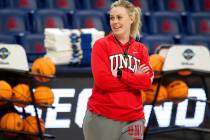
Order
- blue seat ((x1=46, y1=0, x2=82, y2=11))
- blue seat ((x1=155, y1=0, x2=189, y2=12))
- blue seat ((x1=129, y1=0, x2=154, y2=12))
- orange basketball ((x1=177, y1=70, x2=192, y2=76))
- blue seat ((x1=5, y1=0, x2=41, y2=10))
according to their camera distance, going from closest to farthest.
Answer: orange basketball ((x1=177, y1=70, x2=192, y2=76))
blue seat ((x1=5, y1=0, x2=41, y2=10))
blue seat ((x1=46, y1=0, x2=82, y2=11))
blue seat ((x1=129, y1=0, x2=154, y2=12))
blue seat ((x1=155, y1=0, x2=189, y2=12))

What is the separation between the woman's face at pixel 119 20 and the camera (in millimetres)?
3721

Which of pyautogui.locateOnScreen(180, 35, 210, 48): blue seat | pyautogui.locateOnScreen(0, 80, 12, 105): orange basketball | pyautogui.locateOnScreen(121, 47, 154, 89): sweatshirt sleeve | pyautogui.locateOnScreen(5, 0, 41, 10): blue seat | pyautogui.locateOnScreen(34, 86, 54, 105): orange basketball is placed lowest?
pyautogui.locateOnScreen(180, 35, 210, 48): blue seat

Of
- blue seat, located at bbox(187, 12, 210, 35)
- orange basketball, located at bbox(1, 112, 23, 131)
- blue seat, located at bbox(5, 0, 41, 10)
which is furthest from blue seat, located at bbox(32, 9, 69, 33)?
orange basketball, located at bbox(1, 112, 23, 131)

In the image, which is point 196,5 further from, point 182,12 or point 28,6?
point 28,6

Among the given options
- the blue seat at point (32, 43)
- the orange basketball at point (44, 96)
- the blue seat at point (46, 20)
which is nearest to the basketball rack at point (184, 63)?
the orange basketball at point (44, 96)

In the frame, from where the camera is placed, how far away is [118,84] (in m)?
3.71

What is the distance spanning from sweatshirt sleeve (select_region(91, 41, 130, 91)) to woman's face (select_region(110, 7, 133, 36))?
128 millimetres

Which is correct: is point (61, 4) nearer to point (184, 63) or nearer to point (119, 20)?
point (184, 63)

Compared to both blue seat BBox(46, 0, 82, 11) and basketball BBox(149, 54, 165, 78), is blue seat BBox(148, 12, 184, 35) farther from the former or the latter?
basketball BBox(149, 54, 165, 78)

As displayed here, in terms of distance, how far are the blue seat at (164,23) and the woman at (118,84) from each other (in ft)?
15.2

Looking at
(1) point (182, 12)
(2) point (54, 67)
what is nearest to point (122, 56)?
(2) point (54, 67)

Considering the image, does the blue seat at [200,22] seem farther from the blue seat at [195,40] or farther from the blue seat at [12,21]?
the blue seat at [12,21]

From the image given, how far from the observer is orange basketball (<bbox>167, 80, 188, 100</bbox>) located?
18.2ft

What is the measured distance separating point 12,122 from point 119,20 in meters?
1.92
